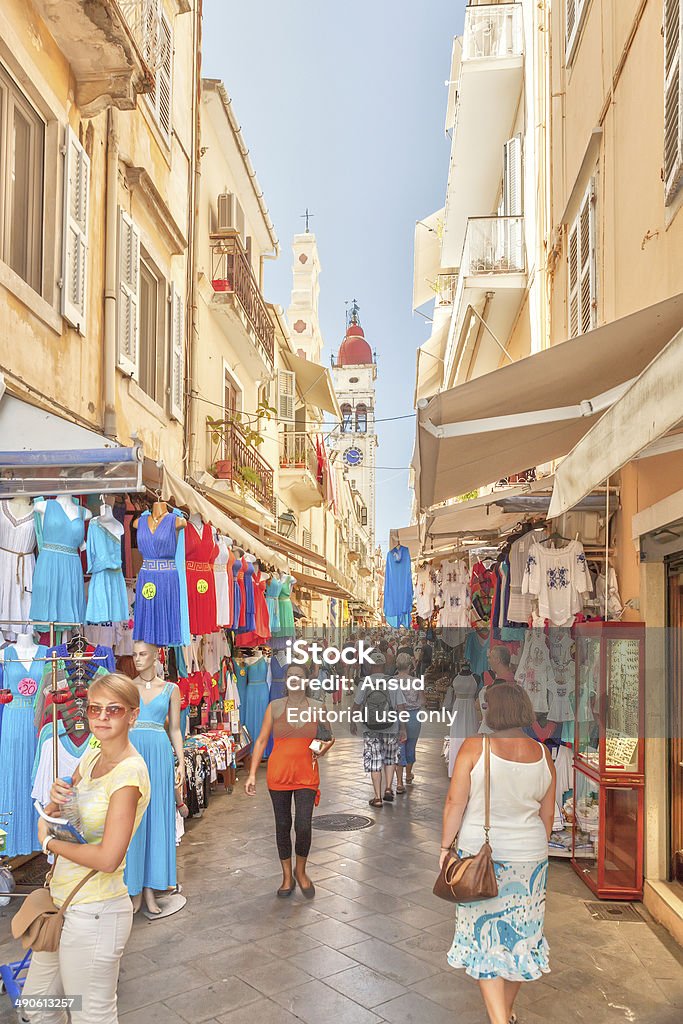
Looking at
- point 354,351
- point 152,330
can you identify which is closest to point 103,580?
Result: point 152,330

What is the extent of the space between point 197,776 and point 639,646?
4546 millimetres

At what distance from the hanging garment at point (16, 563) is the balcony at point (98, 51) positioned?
428 centimetres

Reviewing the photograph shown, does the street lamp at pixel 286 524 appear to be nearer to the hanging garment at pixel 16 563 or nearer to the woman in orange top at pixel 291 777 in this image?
the woman in orange top at pixel 291 777

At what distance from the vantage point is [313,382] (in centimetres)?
2450

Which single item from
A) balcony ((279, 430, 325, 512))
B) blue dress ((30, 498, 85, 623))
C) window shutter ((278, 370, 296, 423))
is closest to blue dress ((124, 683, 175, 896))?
blue dress ((30, 498, 85, 623))

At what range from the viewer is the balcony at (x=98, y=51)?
7.09 m

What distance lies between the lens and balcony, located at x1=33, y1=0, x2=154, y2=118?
23.2ft

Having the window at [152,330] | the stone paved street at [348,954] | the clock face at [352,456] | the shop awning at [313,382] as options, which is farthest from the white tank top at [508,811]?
the clock face at [352,456]

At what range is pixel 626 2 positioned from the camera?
723cm

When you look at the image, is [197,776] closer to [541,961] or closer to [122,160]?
[541,961]

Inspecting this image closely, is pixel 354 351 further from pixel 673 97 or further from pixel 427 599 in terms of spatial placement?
pixel 673 97

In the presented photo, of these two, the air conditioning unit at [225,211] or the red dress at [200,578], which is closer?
the red dress at [200,578]

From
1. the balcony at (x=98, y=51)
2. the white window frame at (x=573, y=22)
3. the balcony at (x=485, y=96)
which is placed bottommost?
the balcony at (x=98, y=51)

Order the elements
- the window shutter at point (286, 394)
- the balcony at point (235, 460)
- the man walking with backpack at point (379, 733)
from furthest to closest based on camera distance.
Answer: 1. the window shutter at point (286, 394)
2. the balcony at point (235, 460)
3. the man walking with backpack at point (379, 733)
